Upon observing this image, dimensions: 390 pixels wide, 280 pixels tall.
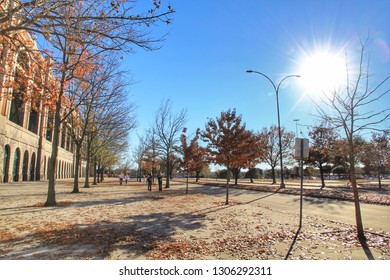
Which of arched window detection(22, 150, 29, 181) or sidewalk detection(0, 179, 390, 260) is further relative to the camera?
arched window detection(22, 150, 29, 181)

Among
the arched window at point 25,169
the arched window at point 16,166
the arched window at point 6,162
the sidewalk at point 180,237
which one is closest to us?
the sidewalk at point 180,237

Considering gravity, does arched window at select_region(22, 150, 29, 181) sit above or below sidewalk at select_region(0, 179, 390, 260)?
above

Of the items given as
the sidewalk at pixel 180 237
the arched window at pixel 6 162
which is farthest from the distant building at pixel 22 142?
the sidewalk at pixel 180 237

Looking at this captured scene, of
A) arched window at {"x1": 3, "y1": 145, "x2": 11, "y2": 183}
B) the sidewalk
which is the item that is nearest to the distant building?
arched window at {"x1": 3, "y1": 145, "x2": 11, "y2": 183}

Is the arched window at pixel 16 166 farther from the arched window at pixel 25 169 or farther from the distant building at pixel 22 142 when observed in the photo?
the arched window at pixel 25 169

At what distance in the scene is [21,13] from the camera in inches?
261

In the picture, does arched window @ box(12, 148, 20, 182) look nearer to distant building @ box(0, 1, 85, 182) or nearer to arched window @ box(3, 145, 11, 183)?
distant building @ box(0, 1, 85, 182)

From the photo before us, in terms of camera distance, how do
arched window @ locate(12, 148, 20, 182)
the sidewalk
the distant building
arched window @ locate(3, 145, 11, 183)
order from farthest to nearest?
arched window @ locate(12, 148, 20, 182) < arched window @ locate(3, 145, 11, 183) < the distant building < the sidewalk

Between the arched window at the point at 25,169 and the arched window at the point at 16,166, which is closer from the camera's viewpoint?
the arched window at the point at 16,166

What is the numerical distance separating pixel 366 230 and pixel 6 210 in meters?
13.1

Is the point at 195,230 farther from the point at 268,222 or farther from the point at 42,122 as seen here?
the point at 42,122

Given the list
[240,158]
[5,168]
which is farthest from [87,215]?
[5,168]

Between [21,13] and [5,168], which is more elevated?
[21,13]

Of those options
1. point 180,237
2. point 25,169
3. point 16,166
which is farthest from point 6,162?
point 180,237
